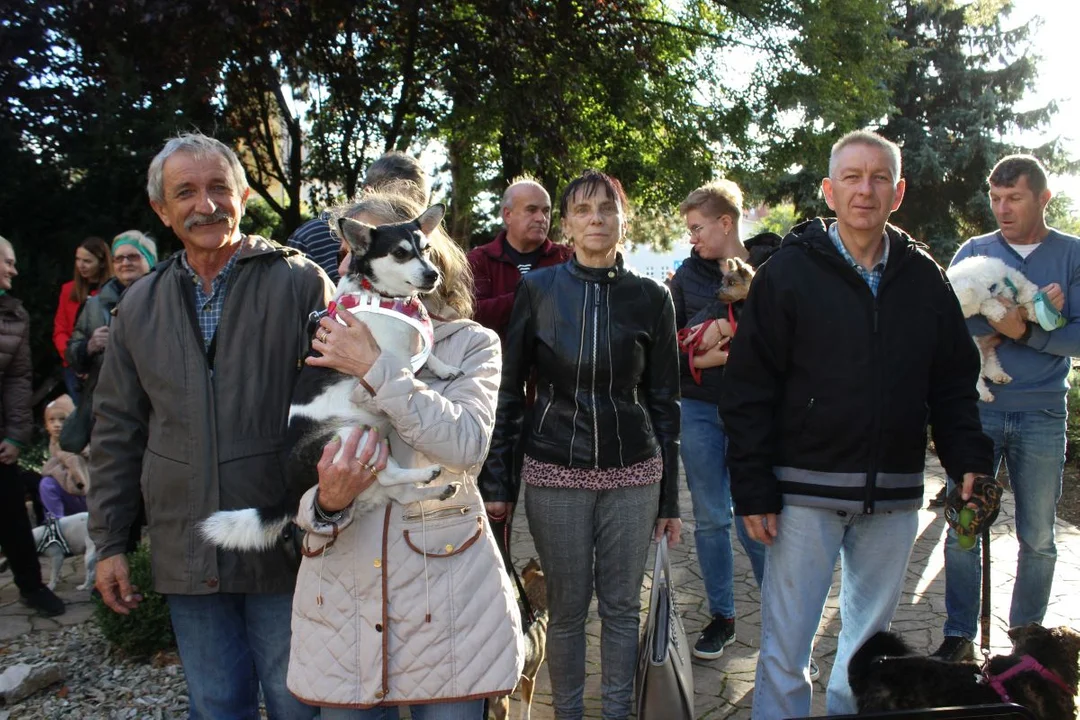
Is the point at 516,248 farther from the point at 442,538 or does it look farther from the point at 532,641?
the point at 442,538

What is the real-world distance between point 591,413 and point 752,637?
2174 mm

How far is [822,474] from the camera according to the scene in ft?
8.68

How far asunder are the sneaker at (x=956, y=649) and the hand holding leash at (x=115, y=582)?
3.54 m

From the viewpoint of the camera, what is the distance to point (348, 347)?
6.63 ft

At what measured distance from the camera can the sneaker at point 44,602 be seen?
499 cm

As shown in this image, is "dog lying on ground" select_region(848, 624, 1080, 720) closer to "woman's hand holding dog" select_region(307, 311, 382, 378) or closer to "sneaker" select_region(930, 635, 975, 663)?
"sneaker" select_region(930, 635, 975, 663)

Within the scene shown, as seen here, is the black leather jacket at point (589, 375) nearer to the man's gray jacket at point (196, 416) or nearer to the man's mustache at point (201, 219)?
the man's gray jacket at point (196, 416)

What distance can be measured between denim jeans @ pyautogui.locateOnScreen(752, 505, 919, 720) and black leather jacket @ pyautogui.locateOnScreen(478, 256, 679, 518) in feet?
2.11

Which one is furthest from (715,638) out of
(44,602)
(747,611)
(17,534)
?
(17,534)

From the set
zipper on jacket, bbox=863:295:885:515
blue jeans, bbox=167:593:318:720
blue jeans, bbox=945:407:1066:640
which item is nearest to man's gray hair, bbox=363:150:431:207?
blue jeans, bbox=167:593:318:720

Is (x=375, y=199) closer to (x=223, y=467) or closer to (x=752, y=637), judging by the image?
(x=223, y=467)

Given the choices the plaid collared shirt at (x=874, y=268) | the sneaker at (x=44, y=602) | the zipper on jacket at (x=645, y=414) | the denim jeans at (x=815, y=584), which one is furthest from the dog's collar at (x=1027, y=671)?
the sneaker at (x=44, y=602)

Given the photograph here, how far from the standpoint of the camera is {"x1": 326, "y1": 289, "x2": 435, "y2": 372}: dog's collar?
2.13 metres

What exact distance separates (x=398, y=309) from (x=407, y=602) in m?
0.77
